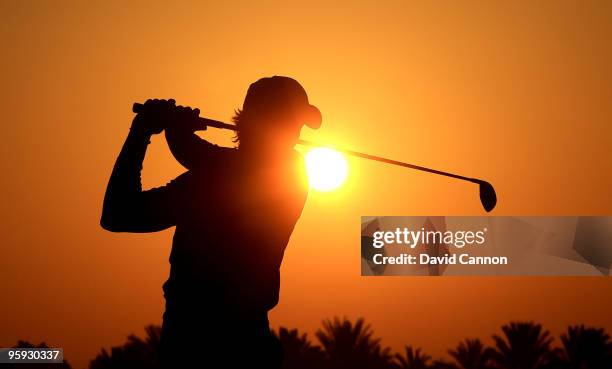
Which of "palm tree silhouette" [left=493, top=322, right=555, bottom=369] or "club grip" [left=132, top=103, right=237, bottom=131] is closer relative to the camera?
"club grip" [left=132, top=103, right=237, bottom=131]

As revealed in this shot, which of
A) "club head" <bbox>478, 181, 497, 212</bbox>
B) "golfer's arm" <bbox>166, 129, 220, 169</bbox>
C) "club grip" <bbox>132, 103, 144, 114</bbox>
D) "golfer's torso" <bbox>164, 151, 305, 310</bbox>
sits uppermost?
"club head" <bbox>478, 181, 497, 212</bbox>

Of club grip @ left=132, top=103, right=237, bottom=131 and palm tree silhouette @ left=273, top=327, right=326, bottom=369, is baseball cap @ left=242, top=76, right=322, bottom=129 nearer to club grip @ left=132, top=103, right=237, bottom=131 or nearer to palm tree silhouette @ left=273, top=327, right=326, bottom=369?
club grip @ left=132, top=103, right=237, bottom=131

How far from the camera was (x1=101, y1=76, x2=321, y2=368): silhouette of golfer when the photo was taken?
14.4 feet

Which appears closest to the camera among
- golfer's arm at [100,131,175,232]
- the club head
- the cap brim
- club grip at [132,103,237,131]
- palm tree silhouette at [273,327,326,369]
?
golfer's arm at [100,131,175,232]

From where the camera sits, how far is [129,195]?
432cm

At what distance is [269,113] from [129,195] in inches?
36.7

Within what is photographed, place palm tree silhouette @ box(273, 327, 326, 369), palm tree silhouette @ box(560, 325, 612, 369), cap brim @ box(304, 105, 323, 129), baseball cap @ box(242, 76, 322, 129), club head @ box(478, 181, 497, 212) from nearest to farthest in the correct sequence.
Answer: baseball cap @ box(242, 76, 322, 129) < cap brim @ box(304, 105, 323, 129) < club head @ box(478, 181, 497, 212) < palm tree silhouette @ box(560, 325, 612, 369) < palm tree silhouette @ box(273, 327, 326, 369)

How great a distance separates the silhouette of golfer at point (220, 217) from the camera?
4.39 m

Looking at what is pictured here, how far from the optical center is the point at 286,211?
5.01 meters

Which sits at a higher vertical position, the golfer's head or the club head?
the club head

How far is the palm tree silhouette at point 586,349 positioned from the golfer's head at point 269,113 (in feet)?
73.6

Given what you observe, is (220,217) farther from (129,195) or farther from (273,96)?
(273,96)

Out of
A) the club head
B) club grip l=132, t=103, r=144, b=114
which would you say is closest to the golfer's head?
club grip l=132, t=103, r=144, b=114

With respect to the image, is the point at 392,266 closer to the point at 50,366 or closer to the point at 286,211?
the point at 50,366
